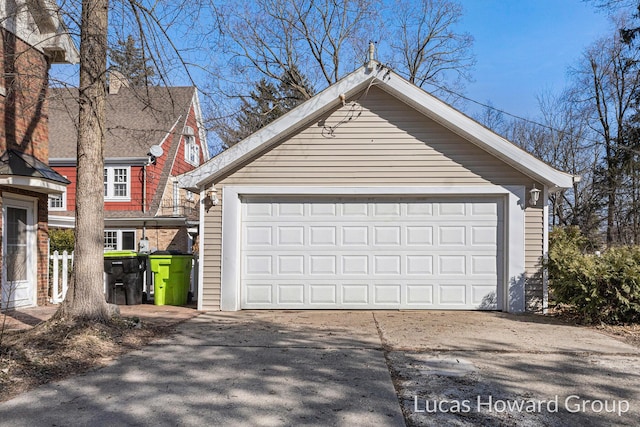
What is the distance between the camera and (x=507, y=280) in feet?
27.9

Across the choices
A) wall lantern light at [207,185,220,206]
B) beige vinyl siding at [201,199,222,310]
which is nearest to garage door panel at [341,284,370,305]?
beige vinyl siding at [201,199,222,310]

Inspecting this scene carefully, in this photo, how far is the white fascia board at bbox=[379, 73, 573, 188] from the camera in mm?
8258

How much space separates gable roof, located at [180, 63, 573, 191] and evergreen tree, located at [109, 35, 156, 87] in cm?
189

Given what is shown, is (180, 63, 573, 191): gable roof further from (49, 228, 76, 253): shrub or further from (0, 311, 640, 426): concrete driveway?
(49, 228, 76, 253): shrub

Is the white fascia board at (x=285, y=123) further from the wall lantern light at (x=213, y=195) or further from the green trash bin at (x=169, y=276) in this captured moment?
the green trash bin at (x=169, y=276)

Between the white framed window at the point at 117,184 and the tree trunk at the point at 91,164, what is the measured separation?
43.9 ft

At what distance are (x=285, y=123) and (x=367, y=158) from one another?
5.35 ft

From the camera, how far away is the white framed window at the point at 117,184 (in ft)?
62.3

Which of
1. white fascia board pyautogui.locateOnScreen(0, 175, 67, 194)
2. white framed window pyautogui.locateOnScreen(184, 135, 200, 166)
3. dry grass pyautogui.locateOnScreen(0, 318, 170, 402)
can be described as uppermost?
white framed window pyautogui.locateOnScreen(184, 135, 200, 166)

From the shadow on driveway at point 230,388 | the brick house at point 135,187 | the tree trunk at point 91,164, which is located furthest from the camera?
the brick house at point 135,187

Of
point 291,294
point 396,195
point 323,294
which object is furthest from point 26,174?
point 396,195

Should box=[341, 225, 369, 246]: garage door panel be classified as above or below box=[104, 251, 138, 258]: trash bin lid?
above

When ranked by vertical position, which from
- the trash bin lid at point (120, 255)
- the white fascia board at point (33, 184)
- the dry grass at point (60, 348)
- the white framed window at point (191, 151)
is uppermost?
the white framed window at point (191, 151)

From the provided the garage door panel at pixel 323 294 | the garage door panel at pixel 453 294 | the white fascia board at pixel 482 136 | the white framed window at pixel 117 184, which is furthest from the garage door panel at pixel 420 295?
the white framed window at pixel 117 184
